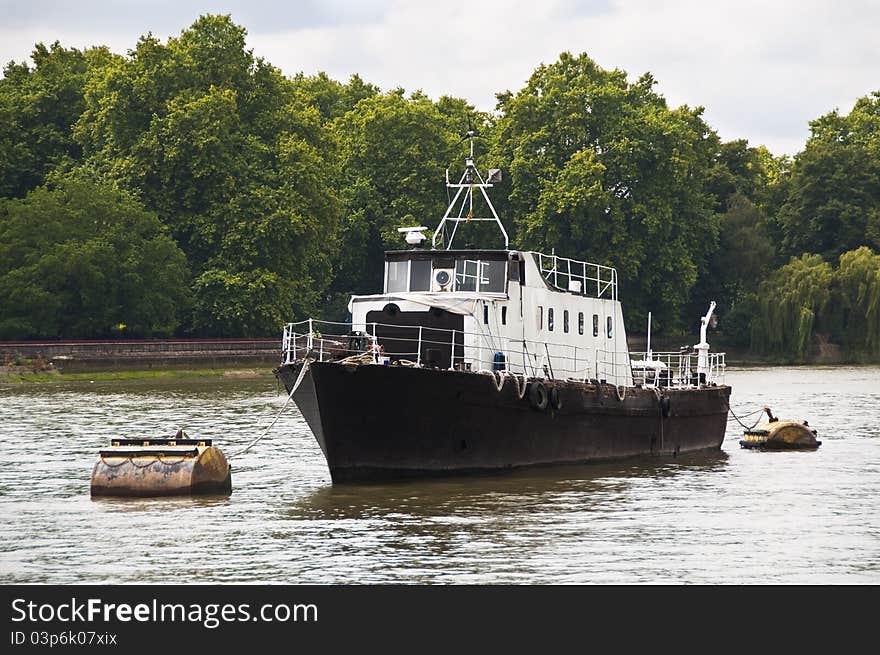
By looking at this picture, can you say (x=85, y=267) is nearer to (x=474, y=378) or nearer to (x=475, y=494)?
(x=474, y=378)

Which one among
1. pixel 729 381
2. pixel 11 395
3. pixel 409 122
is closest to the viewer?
pixel 11 395

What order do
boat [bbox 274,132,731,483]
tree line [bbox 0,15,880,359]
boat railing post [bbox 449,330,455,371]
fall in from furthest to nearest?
1. tree line [bbox 0,15,880,359]
2. boat railing post [bbox 449,330,455,371]
3. boat [bbox 274,132,731,483]

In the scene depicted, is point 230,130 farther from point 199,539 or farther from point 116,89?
point 199,539

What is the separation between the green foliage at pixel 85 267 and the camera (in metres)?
79.6

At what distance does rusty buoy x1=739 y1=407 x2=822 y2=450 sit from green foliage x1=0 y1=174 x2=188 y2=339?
4595 cm

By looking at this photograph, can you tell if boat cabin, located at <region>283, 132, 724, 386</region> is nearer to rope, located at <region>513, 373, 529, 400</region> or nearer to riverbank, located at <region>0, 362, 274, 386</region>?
rope, located at <region>513, 373, 529, 400</region>

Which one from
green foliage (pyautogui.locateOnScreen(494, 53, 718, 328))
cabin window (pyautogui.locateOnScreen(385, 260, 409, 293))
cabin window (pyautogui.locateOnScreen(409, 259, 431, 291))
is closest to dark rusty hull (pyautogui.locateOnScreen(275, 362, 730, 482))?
cabin window (pyautogui.locateOnScreen(409, 259, 431, 291))

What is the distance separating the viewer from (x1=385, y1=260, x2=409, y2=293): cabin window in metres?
34.8

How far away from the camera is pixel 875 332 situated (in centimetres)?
9588

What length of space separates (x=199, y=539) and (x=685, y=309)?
8999 centimetres

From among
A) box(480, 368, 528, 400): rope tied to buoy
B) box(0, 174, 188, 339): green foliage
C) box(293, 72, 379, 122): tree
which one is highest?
box(293, 72, 379, 122): tree

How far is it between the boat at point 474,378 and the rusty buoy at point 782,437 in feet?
9.39

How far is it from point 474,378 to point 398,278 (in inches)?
176

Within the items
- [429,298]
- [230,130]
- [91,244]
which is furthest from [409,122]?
[429,298]
